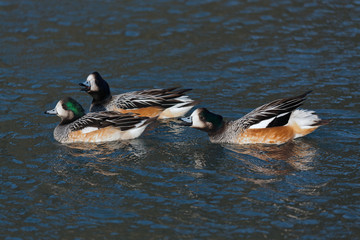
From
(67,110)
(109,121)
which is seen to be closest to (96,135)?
(109,121)

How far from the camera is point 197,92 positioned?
13.7 metres

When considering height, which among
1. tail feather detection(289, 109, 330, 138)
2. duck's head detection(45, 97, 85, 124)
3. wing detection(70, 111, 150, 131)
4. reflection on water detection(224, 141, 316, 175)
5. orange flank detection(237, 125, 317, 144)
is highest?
duck's head detection(45, 97, 85, 124)

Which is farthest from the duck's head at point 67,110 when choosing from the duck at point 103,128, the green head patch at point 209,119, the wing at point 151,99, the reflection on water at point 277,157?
the reflection on water at point 277,157

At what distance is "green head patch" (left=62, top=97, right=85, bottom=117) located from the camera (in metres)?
11.9

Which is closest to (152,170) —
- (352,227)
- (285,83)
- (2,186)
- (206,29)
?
(2,186)

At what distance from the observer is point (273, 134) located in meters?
11.1

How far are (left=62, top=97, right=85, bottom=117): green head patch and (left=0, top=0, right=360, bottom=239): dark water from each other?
0.64 meters

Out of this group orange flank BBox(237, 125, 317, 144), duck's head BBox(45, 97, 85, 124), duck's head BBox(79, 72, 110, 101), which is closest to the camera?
orange flank BBox(237, 125, 317, 144)

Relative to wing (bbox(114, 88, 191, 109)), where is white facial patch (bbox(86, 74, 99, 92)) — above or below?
above

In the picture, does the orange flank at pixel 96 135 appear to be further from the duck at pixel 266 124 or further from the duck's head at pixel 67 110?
the duck at pixel 266 124

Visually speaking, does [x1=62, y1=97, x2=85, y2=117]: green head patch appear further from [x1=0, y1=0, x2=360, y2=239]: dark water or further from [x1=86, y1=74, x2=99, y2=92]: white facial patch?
[x1=86, y1=74, x2=99, y2=92]: white facial patch

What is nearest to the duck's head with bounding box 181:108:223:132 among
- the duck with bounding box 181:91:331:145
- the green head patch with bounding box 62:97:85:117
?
the duck with bounding box 181:91:331:145

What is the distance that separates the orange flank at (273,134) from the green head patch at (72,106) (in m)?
3.31

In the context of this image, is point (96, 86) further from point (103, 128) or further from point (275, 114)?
point (275, 114)
